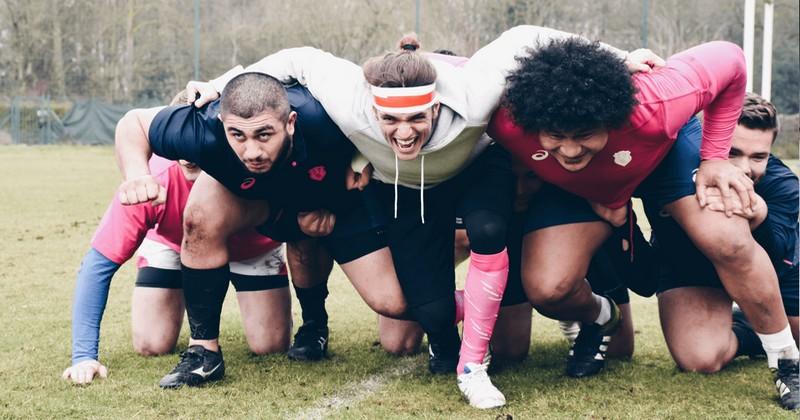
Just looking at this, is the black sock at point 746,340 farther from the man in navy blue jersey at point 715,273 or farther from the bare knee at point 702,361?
the bare knee at point 702,361

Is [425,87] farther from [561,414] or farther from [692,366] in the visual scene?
[692,366]

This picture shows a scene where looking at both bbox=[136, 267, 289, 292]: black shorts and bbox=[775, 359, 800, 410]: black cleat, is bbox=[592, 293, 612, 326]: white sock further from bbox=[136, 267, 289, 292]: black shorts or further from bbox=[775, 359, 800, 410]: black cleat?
bbox=[136, 267, 289, 292]: black shorts

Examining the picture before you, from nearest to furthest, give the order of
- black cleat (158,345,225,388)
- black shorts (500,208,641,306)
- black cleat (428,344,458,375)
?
black cleat (158,345,225,388)
black cleat (428,344,458,375)
black shorts (500,208,641,306)

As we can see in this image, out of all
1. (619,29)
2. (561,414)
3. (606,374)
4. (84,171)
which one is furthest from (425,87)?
(619,29)

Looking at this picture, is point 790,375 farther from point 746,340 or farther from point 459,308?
point 459,308

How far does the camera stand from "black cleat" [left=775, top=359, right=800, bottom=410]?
387cm

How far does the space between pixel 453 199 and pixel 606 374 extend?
1181 mm

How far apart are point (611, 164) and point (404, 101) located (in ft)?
3.08

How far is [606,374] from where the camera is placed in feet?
14.9

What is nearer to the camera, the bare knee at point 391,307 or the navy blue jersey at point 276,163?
the navy blue jersey at point 276,163

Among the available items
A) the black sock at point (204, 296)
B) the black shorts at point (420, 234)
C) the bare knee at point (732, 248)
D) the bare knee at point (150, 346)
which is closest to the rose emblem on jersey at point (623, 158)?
the bare knee at point (732, 248)

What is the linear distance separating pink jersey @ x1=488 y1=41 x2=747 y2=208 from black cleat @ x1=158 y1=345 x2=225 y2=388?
1.71 metres

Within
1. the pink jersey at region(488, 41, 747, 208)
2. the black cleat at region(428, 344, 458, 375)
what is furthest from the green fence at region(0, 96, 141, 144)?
the pink jersey at region(488, 41, 747, 208)

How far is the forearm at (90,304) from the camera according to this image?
14.5ft
